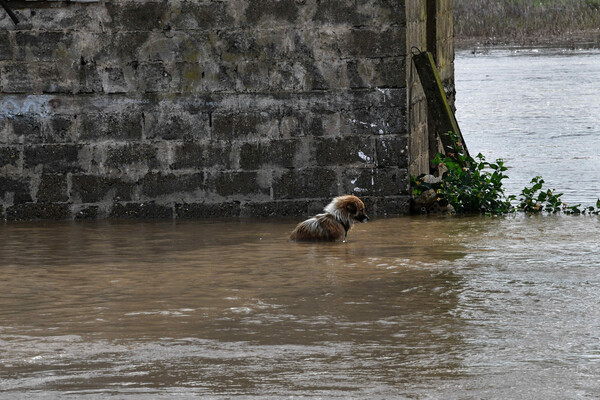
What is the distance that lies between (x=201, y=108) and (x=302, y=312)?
4569mm

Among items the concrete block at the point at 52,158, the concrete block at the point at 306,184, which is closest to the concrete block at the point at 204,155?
the concrete block at the point at 306,184

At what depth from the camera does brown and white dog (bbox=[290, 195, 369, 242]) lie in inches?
394

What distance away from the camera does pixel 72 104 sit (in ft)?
37.6

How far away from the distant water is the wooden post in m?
1.48

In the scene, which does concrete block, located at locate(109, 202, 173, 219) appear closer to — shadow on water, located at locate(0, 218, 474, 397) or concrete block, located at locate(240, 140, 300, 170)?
shadow on water, located at locate(0, 218, 474, 397)

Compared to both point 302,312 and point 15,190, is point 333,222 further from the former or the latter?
point 15,190

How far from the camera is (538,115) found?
71.1ft

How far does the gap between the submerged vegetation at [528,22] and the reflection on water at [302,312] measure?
3298 centimetres

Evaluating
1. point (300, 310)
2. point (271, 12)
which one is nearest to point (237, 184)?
point (271, 12)

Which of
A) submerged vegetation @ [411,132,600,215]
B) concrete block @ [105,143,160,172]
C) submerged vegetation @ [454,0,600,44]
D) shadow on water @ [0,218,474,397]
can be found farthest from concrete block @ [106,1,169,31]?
submerged vegetation @ [454,0,600,44]

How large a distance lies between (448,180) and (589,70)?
1994 centimetres

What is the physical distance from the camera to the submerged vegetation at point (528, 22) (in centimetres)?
4278

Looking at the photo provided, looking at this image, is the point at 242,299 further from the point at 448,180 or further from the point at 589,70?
the point at 589,70

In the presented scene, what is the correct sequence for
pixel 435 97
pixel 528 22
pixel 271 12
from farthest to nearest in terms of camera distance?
pixel 528 22, pixel 435 97, pixel 271 12
